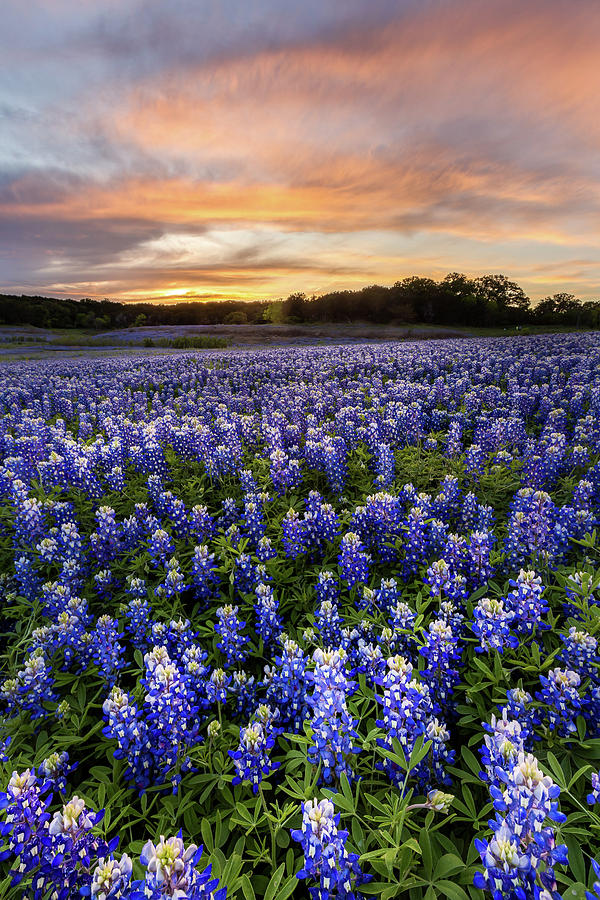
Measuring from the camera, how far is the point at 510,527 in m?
3.48

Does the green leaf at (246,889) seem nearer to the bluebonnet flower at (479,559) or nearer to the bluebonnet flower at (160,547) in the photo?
the bluebonnet flower at (479,559)

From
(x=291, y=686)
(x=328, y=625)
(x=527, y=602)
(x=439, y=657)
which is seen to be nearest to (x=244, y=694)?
(x=291, y=686)

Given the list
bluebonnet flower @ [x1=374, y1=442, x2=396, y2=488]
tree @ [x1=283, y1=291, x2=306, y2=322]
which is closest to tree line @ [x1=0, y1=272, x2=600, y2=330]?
tree @ [x1=283, y1=291, x2=306, y2=322]

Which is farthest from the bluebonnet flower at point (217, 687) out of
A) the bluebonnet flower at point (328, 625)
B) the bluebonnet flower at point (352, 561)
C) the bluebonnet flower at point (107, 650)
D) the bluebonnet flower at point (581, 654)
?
the bluebonnet flower at point (581, 654)

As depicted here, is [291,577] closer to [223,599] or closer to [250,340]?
[223,599]

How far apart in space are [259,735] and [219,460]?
3.72 meters

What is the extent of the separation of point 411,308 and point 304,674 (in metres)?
84.7

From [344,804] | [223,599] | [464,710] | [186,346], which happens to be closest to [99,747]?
[223,599]

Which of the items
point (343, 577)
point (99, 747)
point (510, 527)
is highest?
point (510, 527)

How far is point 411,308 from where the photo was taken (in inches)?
3147

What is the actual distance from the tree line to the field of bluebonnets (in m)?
79.6

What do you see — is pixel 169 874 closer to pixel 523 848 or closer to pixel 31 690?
pixel 523 848

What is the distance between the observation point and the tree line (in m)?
82.1

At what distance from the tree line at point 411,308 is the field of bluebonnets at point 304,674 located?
79.6 meters
